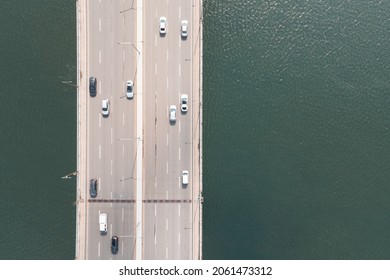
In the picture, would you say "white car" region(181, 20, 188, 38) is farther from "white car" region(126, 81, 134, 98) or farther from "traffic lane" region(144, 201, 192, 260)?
"traffic lane" region(144, 201, 192, 260)

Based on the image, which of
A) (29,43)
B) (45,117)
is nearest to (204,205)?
(45,117)

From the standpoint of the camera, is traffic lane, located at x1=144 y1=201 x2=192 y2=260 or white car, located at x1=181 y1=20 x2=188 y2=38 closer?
white car, located at x1=181 y1=20 x2=188 y2=38

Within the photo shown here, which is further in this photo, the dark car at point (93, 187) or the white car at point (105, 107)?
the dark car at point (93, 187)

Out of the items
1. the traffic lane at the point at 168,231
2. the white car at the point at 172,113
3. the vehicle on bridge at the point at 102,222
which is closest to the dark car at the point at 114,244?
the vehicle on bridge at the point at 102,222

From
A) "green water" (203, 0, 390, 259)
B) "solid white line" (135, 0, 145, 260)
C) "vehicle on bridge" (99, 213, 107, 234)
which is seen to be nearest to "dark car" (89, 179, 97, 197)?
"vehicle on bridge" (99, 213, 107, 234)

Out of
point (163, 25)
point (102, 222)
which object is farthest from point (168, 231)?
point (163, 25)

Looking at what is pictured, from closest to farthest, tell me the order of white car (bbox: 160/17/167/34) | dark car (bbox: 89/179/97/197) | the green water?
1. white car (bbox: 160/17/167/34)
2. dark car (bbox: 89/179/97/197)
3. the green water

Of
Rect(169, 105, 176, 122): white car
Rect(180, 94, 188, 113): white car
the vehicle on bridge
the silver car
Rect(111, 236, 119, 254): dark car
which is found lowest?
Rect(111, 236, 119, 254): dark car

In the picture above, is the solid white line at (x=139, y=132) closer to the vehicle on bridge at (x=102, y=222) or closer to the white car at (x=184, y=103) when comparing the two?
the vehicle on bridge at (x=102, y=222)

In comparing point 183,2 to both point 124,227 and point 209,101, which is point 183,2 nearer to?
point 209,101
